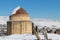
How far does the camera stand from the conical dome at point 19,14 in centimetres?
2456

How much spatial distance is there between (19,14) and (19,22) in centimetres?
94

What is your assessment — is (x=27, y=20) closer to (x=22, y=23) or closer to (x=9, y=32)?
(x=22, y=23)

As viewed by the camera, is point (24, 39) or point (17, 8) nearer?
point (24, 39)

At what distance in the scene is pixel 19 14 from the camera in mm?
24641

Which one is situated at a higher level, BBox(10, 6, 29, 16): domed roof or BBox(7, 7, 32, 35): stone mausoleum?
BBox(10, 6, 29, 16): domed roof

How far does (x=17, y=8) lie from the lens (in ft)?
81.9

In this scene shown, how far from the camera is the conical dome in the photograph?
24.6 meters

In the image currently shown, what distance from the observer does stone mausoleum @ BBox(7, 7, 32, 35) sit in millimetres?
24625

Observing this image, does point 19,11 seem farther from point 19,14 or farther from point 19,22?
point 19,22

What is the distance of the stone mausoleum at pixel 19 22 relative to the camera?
24625mm

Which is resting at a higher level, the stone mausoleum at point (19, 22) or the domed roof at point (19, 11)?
the domed roof at point (19, 11)

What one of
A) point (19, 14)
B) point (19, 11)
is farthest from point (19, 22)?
point (19, 11)

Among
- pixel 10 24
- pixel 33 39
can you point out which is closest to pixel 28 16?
pixel 10 24

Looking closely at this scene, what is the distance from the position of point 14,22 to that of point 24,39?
9.05 m
